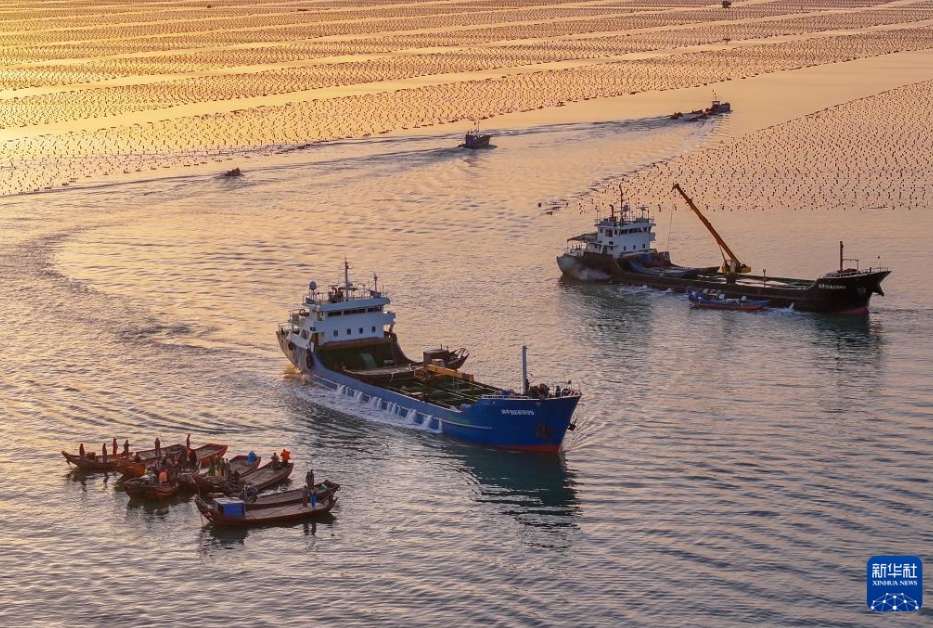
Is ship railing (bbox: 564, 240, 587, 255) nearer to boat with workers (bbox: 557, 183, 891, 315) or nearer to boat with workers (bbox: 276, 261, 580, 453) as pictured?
boat with workers (bbox: 557, 183, 891, 315)

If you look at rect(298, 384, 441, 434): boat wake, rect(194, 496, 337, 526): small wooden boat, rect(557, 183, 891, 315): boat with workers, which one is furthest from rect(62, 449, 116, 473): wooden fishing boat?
rect(557, 183, 891, 315): boat with workers

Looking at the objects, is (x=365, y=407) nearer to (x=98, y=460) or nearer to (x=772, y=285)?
(x=98, y=460)

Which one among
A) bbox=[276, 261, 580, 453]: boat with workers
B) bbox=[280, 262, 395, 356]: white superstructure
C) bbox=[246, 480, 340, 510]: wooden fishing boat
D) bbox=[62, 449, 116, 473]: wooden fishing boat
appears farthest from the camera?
bbox=[280, 262, 395, 356]: white superstructure

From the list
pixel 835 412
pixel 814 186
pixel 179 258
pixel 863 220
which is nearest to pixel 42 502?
pixel 835 412

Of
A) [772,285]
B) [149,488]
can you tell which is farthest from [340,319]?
[772,285]

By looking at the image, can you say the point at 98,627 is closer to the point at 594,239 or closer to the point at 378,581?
the point at 378,581

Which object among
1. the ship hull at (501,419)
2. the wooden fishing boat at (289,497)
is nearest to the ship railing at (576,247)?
the ship hull at (501,419)

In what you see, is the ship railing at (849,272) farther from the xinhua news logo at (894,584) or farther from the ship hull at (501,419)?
the xinhua news logo at (894,584)
